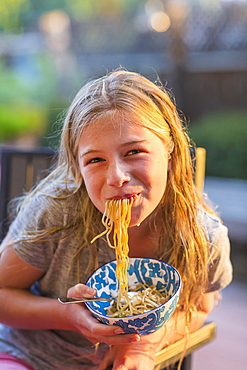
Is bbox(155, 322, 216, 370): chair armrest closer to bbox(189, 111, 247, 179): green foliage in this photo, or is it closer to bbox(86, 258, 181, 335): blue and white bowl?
bbox(86, 258, 181, 335): blue and white bowl

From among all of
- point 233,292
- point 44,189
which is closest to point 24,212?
point 44,189

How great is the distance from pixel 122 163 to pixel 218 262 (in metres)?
0.58

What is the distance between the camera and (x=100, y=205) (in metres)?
1.09

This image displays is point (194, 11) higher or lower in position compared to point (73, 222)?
higher

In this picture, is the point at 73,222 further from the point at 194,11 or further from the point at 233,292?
the point at 194,11

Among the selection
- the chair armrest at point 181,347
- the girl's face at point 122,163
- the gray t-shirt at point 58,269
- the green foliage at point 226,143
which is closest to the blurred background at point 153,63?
the green foliage at point 226,143

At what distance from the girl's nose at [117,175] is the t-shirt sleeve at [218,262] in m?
0.49

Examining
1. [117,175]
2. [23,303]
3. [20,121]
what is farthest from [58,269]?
[20,121]

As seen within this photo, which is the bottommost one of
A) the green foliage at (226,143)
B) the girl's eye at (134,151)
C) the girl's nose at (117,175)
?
the girl's nose at (117,175)

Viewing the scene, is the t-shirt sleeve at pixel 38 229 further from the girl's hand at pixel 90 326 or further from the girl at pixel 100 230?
the girl's hand at pixel 90 326

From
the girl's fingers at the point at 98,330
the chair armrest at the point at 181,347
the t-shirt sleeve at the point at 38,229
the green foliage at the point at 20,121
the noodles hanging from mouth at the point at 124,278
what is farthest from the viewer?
the green foliage at the point at 20,121

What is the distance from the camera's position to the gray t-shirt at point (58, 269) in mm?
1282

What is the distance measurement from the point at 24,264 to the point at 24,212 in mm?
195

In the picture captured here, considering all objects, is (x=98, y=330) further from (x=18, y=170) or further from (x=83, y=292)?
(x=18, y=170)
